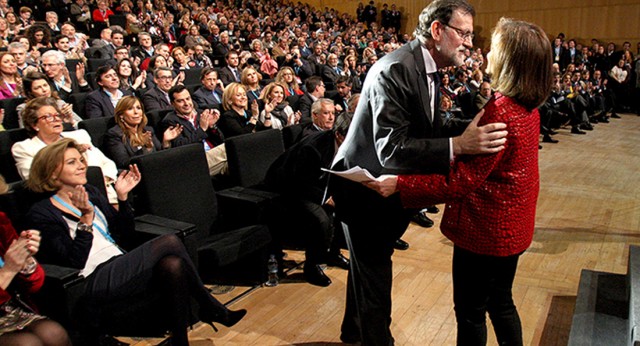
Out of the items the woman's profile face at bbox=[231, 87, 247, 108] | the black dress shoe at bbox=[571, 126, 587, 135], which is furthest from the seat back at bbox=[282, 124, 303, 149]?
the black dress shoe at bbox=[571, 126, 587, 135]


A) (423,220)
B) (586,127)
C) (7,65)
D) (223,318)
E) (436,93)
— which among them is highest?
(7,65)

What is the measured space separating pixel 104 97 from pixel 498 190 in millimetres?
3252

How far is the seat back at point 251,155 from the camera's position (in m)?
2.79

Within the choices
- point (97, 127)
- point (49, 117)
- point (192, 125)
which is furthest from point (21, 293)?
point (192, 125)

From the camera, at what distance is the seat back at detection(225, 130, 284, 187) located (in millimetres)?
2793

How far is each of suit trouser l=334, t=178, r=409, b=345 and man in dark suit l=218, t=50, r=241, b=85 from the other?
4.63 metres

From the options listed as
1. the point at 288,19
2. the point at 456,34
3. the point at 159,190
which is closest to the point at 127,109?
the point at 159,190

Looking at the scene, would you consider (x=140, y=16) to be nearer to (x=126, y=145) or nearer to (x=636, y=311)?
(x=126, y=145)

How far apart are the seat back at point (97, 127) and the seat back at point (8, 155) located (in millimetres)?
391

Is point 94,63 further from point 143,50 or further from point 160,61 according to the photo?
point 160,61

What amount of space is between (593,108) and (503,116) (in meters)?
8.05

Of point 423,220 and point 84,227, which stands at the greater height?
point 84,227

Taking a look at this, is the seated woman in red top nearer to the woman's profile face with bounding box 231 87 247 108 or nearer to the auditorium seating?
the auditorium seating

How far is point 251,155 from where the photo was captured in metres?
2.87
